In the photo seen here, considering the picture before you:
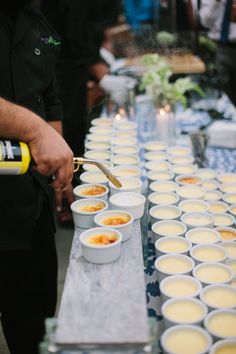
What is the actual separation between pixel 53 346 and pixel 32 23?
1.37 meters

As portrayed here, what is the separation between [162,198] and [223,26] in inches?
129

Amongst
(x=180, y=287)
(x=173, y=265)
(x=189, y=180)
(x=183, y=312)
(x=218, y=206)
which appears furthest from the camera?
(x=189, y=180)

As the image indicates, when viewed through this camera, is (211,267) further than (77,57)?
No

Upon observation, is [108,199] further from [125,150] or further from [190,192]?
[125,150]

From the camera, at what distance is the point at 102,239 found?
1410mm

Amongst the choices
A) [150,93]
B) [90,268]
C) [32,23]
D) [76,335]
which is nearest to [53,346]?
[76,335]

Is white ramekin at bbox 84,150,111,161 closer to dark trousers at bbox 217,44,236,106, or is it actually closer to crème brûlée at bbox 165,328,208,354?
crème brûlée at bbox 165,328,208,354

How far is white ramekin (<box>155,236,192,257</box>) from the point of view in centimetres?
156

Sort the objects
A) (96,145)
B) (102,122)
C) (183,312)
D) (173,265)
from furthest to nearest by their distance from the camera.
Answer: (102,122) < (96,145) < (173,265) < (183,312)

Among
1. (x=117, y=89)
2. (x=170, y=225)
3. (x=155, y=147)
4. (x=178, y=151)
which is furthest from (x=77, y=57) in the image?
(x=170, y=225)

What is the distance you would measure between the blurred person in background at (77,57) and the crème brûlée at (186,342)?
8.40 feet

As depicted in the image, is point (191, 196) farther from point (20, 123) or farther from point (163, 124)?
point (163, 124)

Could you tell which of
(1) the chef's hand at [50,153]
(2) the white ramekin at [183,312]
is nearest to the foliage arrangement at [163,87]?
(1) the chef's hand at [50,153]

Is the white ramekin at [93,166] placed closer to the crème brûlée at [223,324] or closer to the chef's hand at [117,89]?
the crème brûlée at [223,324]
